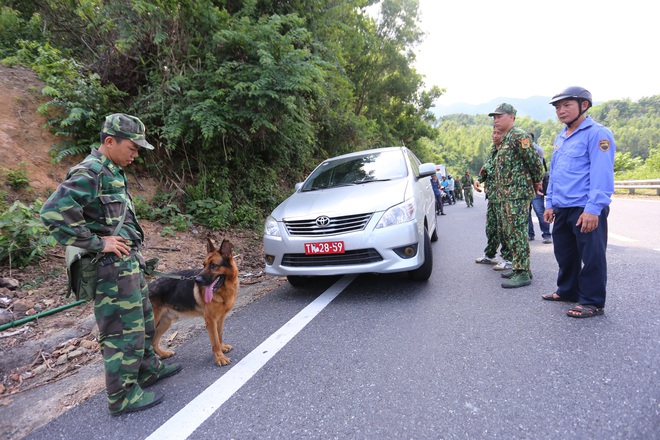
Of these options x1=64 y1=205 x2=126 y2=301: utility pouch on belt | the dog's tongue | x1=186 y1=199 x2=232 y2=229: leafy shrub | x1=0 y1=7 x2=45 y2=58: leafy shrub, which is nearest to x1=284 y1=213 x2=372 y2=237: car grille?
the dog's tongue

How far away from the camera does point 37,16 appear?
6824 millimetres

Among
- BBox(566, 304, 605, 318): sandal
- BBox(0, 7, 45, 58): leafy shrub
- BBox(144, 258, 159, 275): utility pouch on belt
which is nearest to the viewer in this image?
BBox(144, 258, 159, 275): utility pouch on belt

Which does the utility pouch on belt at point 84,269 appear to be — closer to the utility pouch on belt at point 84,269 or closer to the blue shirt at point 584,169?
the utility pouch on belt at point 84,269

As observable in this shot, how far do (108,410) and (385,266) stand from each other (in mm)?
2494

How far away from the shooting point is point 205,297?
2514 millimetres

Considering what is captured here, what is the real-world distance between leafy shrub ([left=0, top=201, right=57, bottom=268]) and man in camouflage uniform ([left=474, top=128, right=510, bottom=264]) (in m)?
5.53

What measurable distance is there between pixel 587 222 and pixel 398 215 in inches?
63.3

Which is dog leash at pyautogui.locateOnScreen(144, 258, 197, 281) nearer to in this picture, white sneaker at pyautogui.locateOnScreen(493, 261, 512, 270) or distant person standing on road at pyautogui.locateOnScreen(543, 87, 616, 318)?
distant person standing on road at pyautogui.locateOnScreen(543, 87, 616, 318)

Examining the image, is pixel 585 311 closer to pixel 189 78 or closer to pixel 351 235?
pixel 351 235

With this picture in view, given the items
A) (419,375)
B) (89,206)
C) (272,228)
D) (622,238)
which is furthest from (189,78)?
(622,238)

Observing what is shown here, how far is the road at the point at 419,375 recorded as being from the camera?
174 cm

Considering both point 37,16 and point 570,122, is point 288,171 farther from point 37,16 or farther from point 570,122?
point 570,122

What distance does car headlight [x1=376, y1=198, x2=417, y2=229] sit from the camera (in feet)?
11.5

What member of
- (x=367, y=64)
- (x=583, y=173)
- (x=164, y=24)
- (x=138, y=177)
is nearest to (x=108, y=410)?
(x=583, y=173)
